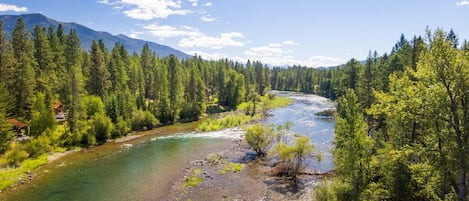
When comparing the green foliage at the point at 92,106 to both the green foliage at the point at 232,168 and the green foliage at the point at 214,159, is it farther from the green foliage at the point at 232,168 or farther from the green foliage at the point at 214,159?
the green foliage at the point at 232,168

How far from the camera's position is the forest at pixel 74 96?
Answer: 151 ft

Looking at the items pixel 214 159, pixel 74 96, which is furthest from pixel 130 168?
pixel 74 96

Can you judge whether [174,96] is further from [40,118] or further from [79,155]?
[40,118]

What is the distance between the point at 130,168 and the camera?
39812mm

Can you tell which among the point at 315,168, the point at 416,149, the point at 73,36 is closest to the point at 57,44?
the point at 73,36

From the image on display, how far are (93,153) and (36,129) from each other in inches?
361

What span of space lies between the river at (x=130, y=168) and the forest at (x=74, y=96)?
5.05 metres

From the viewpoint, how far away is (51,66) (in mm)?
66438

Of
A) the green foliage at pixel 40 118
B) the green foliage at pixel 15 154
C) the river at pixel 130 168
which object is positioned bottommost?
the river at pixel 130 168

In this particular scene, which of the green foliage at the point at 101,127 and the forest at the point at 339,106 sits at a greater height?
the forest at the point at 339,106

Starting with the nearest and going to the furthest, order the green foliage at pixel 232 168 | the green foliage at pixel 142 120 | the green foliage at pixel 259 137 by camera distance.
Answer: the green foliage at pixel 232 168 → the green foliage at pixel 259 137 → the green foliage at pixel 142 120

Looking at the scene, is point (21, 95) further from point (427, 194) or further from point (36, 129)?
point (427, 194)

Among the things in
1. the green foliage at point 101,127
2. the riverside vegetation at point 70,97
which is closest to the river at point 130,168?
the green foliage at point 101,127

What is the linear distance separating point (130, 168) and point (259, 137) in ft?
59.2
